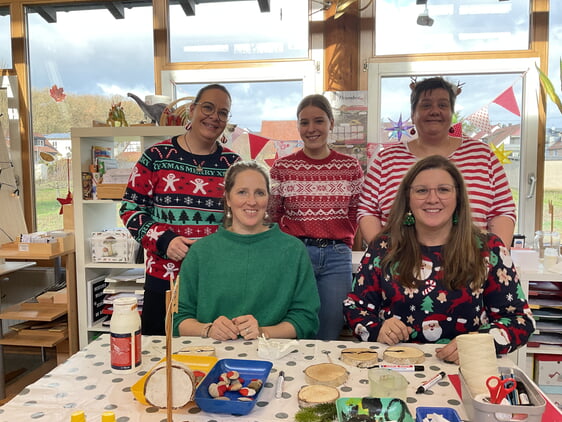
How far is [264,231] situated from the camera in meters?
1.67

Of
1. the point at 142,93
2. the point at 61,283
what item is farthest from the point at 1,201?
the point at 142,93

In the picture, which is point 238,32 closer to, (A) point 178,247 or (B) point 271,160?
(B) point 271,160

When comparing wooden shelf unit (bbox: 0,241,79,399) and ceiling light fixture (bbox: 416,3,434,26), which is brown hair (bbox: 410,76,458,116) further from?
wooden shelf unit (bbox: 0,241,79,399)

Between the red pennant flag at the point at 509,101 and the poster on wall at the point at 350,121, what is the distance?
80 cm

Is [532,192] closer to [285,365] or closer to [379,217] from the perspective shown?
[379,217]

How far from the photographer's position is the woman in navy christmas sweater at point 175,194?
1.89m

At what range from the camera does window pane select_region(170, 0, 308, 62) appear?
305 cm

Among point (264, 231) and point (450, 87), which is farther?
point (450, 87)

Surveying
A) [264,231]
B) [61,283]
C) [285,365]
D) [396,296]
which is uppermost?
[264,231]

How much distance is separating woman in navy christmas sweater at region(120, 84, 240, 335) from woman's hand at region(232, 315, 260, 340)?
1.65ft

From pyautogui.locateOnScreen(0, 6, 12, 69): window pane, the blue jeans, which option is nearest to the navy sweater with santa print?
the blue jeans

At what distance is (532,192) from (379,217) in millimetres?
1395

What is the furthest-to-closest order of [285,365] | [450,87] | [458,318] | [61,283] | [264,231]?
[61,283]
[450,87]
[264,231]
[458,318]
[285,365]

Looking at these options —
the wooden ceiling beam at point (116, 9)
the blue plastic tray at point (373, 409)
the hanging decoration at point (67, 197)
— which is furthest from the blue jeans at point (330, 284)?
the wooden ceiling beam at point (116, 9)
